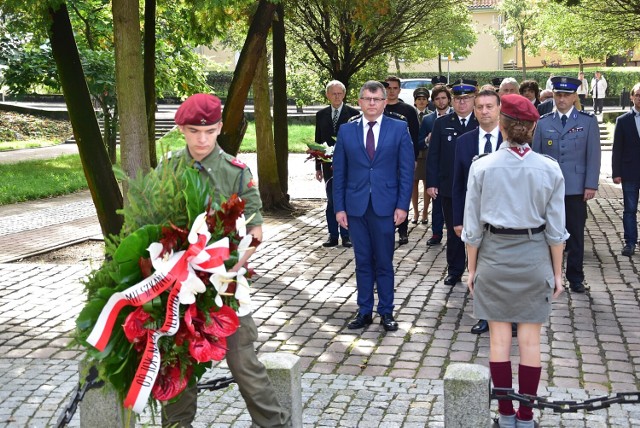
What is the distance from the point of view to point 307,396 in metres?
6.67

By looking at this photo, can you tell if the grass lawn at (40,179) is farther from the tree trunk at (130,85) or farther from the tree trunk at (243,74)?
the tree trunk at (130,85)

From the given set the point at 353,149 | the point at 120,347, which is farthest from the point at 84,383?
the point at 353,149

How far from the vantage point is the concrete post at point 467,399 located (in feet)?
16.9

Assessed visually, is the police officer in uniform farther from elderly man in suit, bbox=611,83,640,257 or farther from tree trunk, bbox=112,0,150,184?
elderly man in suit, bbox=611,83,640,257

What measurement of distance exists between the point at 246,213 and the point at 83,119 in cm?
658

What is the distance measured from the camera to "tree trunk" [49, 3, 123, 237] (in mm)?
11164

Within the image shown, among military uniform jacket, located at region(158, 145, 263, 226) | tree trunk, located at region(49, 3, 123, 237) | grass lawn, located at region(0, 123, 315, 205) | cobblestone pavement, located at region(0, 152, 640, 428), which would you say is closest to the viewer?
military uniform jacket, located at region(158, 145, 263, 226)

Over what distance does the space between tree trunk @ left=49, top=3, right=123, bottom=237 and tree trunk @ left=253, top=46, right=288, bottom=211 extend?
16.7ft

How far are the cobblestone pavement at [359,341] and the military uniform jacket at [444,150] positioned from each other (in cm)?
107

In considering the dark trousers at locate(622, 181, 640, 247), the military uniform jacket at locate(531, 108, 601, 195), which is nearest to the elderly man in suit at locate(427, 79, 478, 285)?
the military uniform jacket at locate(531, 108, 601, 195)

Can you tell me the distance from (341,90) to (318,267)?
2337 mm

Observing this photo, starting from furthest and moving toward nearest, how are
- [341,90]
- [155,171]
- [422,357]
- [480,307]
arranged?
[341,90], [422,357], [480,307], [155,171]

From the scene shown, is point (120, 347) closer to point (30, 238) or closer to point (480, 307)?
point (480, 307)

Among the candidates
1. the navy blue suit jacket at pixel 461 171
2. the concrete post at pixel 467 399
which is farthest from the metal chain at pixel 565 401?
the navy blue suit jacket at pixel 461 171
